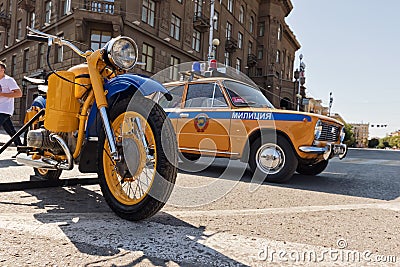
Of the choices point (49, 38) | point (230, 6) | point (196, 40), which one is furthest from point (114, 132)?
point (230, 6)

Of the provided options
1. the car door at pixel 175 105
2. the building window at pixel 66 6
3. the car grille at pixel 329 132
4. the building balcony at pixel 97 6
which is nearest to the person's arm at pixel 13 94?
the car door at pixel 175 105

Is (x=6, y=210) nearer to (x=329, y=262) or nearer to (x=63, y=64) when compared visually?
(x=329, y=262)

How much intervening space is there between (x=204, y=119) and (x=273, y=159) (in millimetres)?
1411

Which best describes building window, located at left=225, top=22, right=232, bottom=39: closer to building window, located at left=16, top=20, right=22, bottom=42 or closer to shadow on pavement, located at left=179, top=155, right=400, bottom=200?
building window, located at left=16, top=20, right=22, bottom=42

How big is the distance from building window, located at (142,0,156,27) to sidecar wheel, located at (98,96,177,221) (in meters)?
19.2

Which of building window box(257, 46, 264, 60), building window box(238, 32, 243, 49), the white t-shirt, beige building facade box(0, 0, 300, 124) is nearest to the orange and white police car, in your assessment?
the white t-shirt

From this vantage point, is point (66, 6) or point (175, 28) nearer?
point (66, 6)

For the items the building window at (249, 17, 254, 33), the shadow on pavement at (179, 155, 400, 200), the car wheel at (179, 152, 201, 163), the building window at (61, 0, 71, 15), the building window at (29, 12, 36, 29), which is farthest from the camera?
the building window at (249, 17, 254, 33)

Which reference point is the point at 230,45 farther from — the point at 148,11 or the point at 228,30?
the point at 148,11

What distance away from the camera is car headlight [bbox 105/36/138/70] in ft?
8.55

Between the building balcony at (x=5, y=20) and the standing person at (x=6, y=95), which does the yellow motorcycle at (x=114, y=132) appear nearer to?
the standing person at (x=6, y=95)

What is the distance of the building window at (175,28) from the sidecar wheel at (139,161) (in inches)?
857

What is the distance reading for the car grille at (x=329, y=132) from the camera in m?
5.08

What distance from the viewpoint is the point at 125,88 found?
2541 mm
